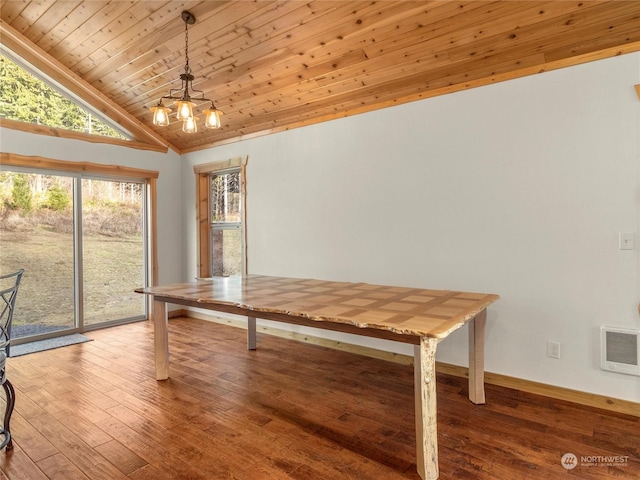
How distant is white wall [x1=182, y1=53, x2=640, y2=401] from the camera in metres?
2.32

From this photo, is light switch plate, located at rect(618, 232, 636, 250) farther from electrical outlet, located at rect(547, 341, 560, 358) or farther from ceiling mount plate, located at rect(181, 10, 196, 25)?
ceiling mount plate, located at rect(181, 10, 196, 25)

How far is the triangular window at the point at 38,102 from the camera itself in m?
3.78

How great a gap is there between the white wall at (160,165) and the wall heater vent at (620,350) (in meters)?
4.87

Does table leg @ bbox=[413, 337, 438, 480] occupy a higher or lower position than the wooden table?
lower

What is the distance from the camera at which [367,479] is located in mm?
1705

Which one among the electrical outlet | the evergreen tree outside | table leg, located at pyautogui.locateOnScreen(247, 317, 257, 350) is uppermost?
the evergreen tree outside

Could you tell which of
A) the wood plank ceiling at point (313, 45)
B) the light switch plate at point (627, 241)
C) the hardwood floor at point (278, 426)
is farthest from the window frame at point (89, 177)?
the light switch plate at point (627, 241)

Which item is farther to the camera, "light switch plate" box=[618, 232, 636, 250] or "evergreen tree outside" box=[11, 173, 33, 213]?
"evergreen tree outside" box=[11, 173, 33, 213]

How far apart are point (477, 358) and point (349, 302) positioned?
965 millimetres

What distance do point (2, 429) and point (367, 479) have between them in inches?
81.9

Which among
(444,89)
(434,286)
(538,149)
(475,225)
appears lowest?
(434,286)

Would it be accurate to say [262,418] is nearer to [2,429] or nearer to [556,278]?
[2,429]

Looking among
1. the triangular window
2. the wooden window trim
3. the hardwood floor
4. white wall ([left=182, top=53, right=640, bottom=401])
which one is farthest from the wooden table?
the triangular window

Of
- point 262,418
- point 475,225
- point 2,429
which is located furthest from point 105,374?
point 475,225
